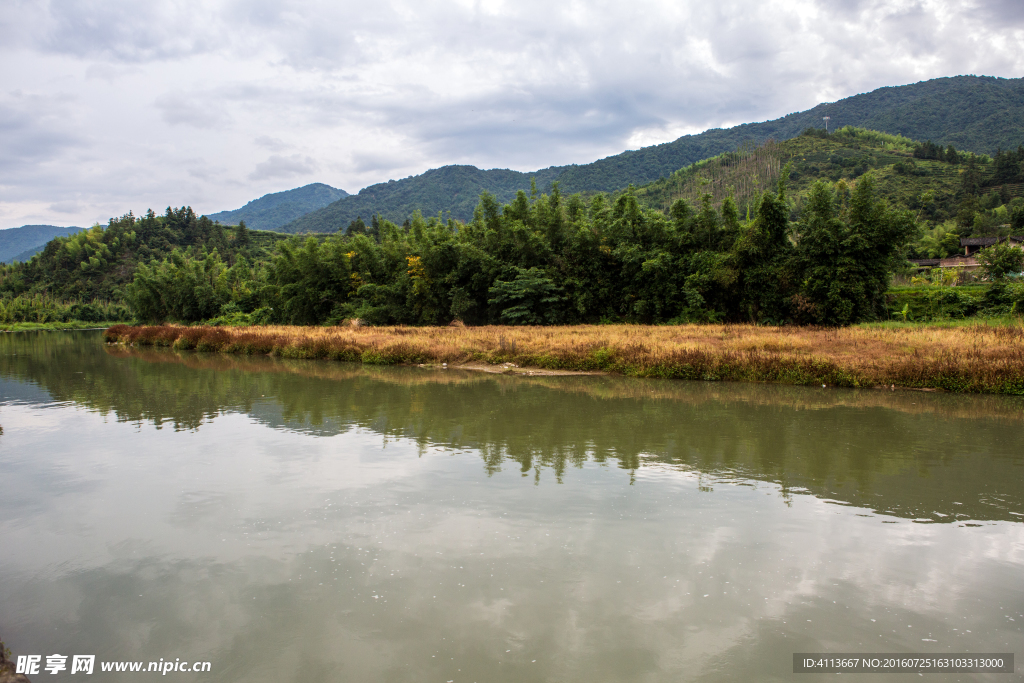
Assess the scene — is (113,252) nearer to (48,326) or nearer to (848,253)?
(48,326)

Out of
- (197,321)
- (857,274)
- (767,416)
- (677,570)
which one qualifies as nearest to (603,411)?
(767,416)

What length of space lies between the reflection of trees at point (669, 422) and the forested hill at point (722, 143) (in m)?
117

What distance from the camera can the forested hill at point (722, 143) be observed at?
13888 cm

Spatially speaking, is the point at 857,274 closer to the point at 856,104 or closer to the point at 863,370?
the point at 863,370

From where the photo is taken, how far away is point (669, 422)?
1027 cm

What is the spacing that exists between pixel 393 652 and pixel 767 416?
29.3ft

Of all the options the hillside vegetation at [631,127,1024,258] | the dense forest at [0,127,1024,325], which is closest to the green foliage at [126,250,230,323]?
the dense forest at [0,127,1024,325]

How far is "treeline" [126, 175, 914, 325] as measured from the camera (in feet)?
73.4

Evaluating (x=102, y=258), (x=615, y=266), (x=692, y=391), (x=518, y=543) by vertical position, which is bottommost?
(x=692, y=391)

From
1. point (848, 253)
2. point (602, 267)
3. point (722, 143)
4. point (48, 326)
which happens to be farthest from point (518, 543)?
point (722, 143)

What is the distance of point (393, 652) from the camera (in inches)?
147

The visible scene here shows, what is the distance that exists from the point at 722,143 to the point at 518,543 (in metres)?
182

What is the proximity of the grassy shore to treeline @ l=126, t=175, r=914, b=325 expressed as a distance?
153 inches

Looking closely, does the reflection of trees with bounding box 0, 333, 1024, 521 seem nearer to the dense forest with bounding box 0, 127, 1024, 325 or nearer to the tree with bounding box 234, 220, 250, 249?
the dense forest with bounding box 0, 127, 1024, 325
